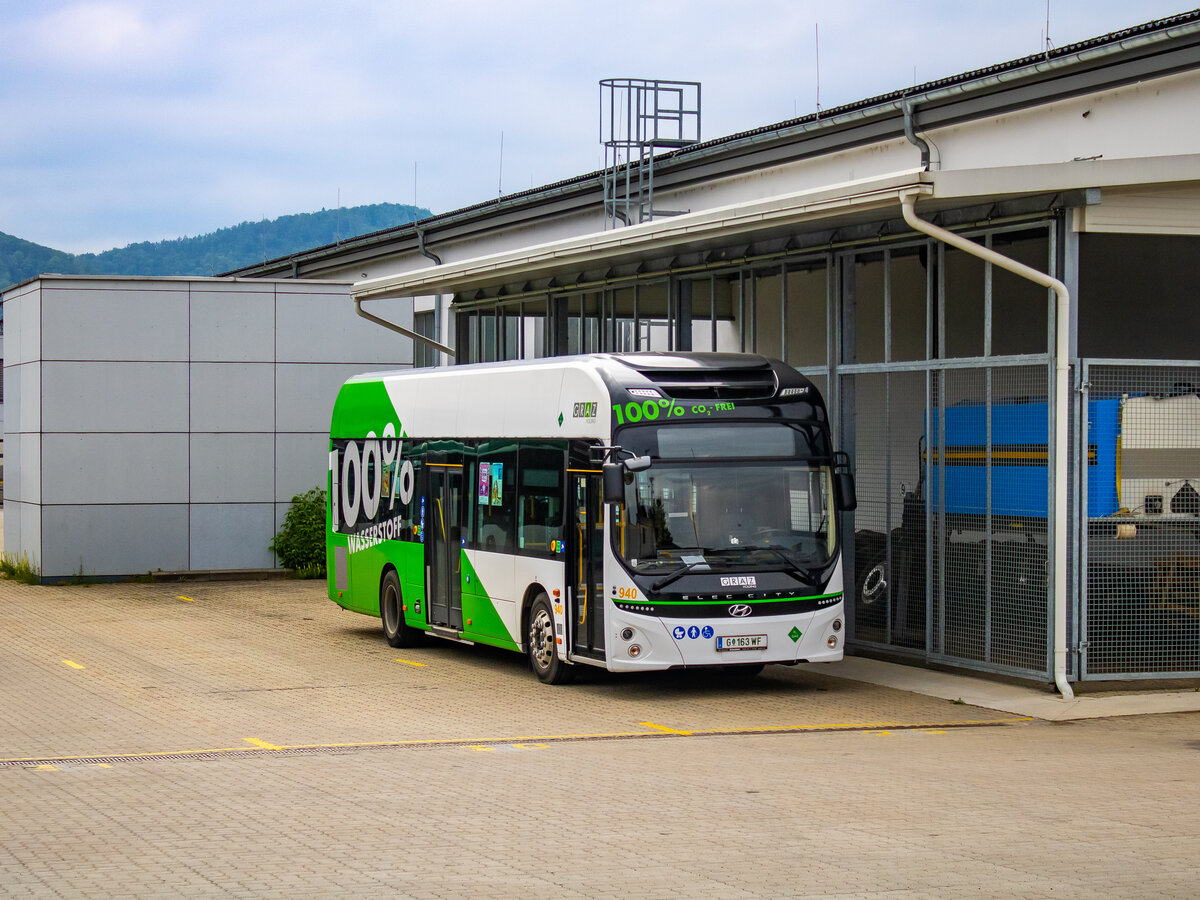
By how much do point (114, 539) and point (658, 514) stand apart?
1649cm

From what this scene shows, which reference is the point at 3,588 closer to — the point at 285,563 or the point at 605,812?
the point at 285,563

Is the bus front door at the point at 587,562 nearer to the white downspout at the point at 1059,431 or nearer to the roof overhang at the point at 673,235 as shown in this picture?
the roof overhang at the point at 673,235

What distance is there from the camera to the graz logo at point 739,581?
1432 centimetres

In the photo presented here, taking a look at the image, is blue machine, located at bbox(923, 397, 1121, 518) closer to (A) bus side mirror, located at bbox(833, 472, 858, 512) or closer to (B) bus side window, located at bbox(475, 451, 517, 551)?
(A) bus side mirror, located at bbox(833, 472, 858, 512)

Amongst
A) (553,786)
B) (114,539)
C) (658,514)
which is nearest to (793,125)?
(658,514)

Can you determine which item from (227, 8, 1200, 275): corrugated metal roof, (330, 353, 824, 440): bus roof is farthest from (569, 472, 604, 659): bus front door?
(227, 8, 1200, 275): corrugated metal roof

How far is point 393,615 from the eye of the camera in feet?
63.4

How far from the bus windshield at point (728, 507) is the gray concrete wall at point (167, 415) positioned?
51.9ft

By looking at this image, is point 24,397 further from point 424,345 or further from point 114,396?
point 424,345

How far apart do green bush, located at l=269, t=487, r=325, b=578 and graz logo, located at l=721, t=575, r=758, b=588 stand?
15354mm

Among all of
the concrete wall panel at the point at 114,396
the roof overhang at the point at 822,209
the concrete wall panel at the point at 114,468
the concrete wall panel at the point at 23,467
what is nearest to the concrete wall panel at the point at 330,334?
the concrete wall panel at the point at 114,396

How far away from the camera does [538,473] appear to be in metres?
15.7

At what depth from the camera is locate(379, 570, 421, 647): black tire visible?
1906cm

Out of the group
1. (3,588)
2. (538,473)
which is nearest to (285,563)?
(3,588)
